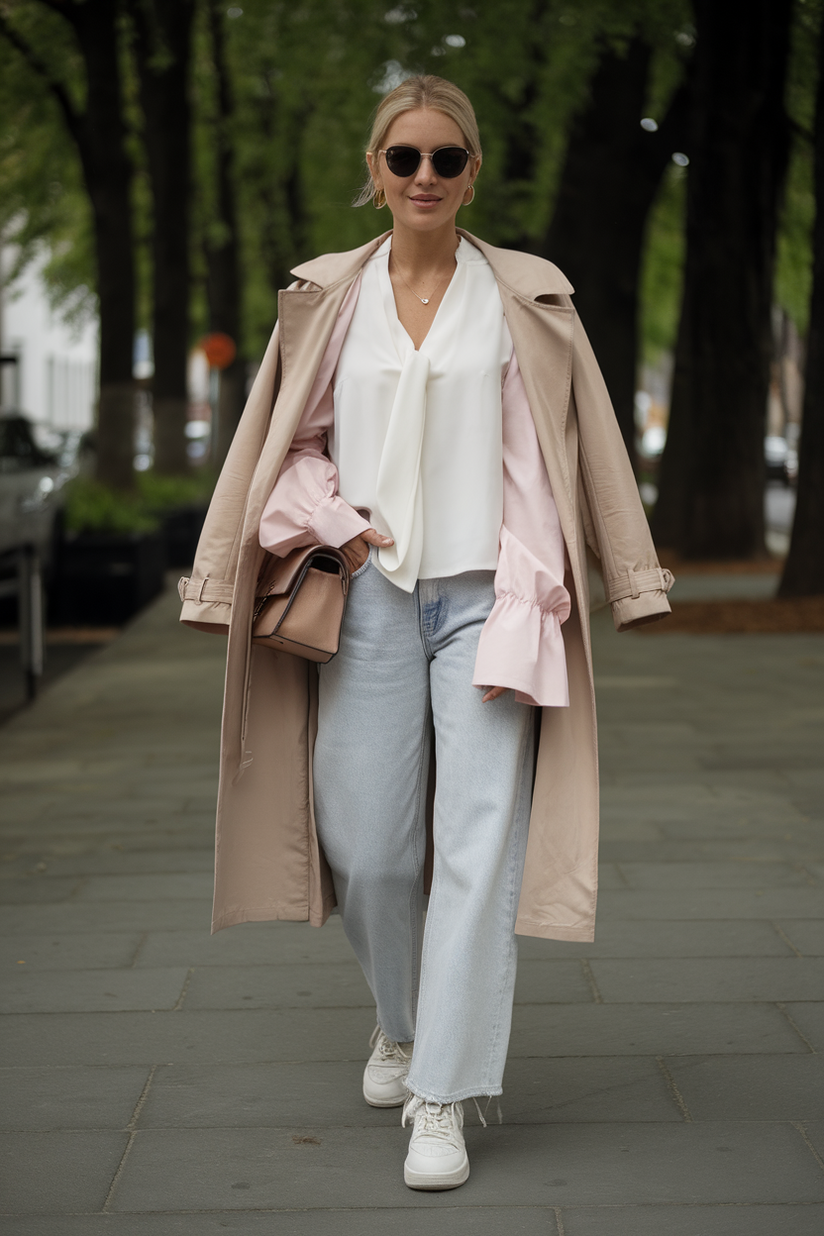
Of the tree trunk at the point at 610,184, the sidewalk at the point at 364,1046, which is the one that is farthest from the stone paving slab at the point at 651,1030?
the tree trunk at the point at 610,184

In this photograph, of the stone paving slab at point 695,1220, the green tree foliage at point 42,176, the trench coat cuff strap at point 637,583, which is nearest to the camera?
the stone paving slab at point 695,1220

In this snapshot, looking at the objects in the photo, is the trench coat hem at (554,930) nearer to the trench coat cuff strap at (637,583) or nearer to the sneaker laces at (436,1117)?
the sneaker laces at (436,1117)

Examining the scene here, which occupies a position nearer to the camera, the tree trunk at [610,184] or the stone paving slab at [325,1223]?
the stone paving slab at [325,1223]

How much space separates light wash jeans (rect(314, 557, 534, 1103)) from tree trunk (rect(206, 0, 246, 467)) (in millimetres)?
21649

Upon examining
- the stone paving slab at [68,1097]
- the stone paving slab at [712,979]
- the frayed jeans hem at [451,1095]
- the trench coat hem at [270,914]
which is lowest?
the stone paving slab at [712,979]

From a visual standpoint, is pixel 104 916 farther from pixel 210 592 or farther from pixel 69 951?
pixel 210 592

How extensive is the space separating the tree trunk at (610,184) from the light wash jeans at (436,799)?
1440 cm

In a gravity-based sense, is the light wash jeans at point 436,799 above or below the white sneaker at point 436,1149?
above

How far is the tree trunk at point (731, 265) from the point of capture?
14328 millimetres

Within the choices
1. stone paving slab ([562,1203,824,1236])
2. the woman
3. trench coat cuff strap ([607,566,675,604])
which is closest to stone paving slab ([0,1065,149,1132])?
the woman

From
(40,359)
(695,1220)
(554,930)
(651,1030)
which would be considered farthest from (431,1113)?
(40,359)

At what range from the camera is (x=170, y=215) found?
63.6 ft

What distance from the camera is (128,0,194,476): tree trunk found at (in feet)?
59.8

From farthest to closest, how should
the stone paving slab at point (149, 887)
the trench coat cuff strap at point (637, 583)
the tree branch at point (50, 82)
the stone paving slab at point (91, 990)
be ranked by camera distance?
the tree branch at point (50, 82) → the stone paving slab at point (149, 887) → the stone paving slab at point (91, 990) → the trench coat cuff strap at point (637, 583)
